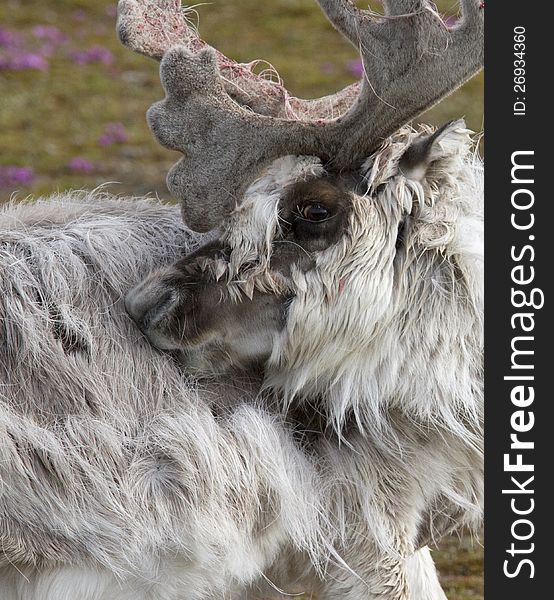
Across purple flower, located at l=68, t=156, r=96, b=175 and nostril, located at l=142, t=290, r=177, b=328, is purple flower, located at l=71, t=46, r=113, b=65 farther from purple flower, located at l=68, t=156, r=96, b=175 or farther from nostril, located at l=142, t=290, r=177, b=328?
nostril, located at l=142, t=290, r=177, b=328

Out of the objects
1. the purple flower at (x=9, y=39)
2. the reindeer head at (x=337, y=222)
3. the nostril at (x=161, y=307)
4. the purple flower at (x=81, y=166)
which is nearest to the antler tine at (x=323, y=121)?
the reindeer head at (x=337, y=222)

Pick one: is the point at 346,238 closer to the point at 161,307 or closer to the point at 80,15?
the point at 161,307

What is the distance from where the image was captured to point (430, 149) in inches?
156

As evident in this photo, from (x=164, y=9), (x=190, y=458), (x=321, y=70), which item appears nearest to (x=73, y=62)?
(x=321, y=70)

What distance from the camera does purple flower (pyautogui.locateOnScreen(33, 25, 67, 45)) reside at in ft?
49.2

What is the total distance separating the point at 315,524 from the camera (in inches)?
164

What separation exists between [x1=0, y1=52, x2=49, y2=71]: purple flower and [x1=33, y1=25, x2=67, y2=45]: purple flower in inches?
31.9

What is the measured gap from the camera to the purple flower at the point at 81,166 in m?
10.7

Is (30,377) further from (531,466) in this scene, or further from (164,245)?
(531,466)

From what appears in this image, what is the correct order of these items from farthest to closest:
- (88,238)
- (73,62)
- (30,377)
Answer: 1. (73,62)
2. (88,238)
3. (30,377)

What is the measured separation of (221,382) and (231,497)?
0.43 m

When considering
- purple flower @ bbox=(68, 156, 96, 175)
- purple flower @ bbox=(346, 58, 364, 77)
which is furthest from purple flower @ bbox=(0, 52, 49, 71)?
purple flower @ bbox=(346, 58, 364, 77)

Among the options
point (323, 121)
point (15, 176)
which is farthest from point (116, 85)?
point (323, 121)

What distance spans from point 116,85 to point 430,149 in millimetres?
9971
